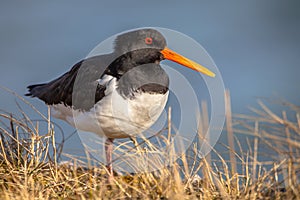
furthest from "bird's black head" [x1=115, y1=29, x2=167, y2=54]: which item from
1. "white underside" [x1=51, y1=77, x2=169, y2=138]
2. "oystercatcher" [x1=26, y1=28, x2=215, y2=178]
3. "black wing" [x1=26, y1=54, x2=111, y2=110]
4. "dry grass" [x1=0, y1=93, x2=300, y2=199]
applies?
"dry grass" [x1=0, y1=93, x2=300, y2=199]

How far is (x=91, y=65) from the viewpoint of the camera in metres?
5.56

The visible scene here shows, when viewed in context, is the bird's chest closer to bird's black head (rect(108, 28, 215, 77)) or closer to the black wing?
the black wing

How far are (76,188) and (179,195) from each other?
1.00 m

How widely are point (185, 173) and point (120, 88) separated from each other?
1481 mm

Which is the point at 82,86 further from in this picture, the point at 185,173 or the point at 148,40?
the point at 185,173

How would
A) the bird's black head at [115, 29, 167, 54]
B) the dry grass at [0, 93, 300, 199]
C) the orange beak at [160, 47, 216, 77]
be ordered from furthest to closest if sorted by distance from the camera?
1. the orange beak at [160, 47, 216, 77]
2. the bird's black head at [115, 29, 167, 54]
3. the dry grass at [0, 93, 300, 199]

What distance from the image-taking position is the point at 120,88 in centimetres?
506

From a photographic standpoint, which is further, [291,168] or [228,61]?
[228,61]

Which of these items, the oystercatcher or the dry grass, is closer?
the dry grass

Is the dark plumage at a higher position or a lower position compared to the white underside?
higher

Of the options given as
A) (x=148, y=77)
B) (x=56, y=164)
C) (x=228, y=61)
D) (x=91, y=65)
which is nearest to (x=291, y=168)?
(x=56, y=164)

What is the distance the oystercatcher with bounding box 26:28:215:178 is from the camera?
5.00 m

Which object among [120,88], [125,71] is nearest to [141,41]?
[125,71]

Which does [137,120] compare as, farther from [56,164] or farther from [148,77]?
[56,164]
